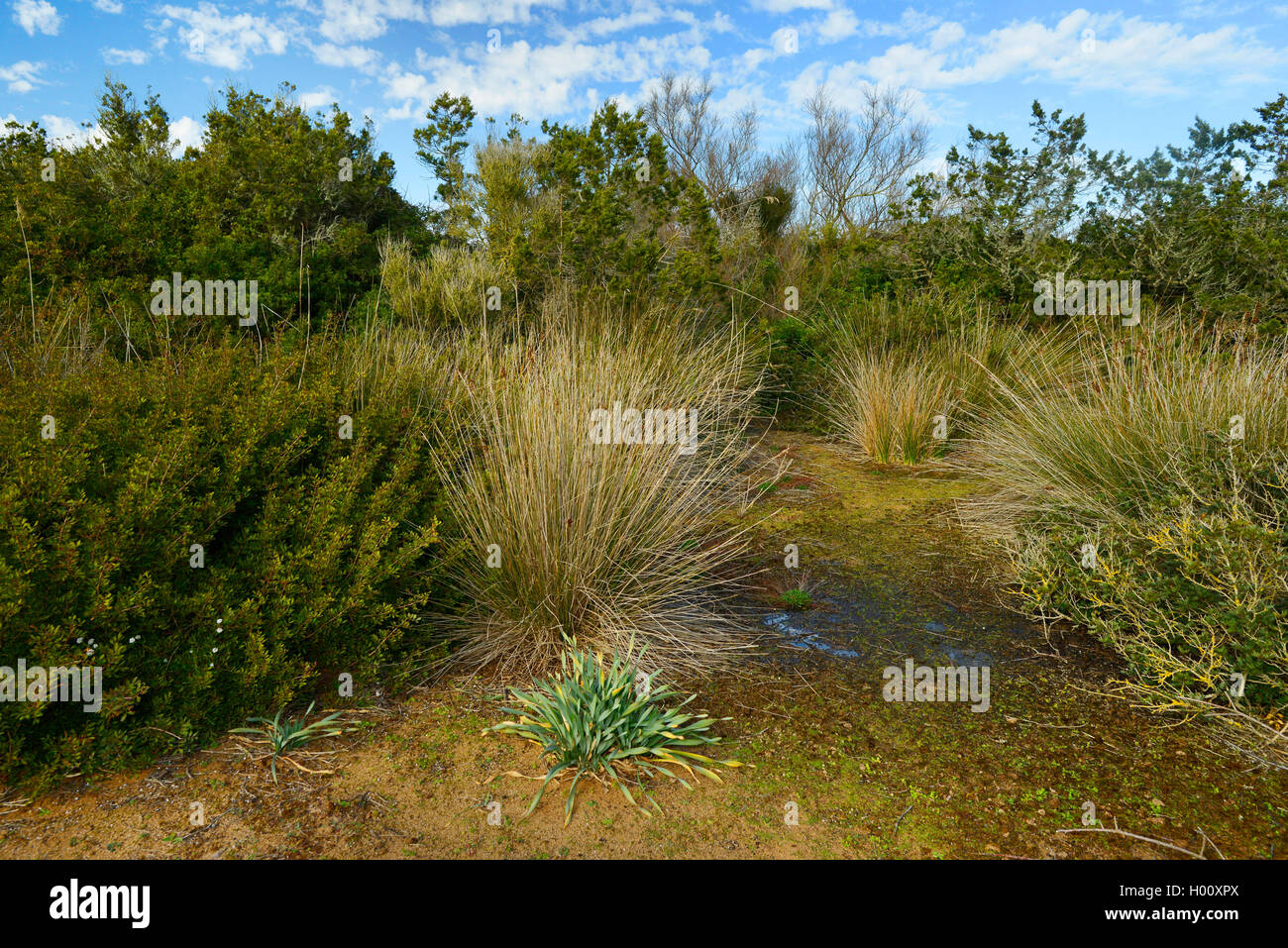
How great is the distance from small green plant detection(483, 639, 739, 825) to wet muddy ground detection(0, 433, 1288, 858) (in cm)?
7

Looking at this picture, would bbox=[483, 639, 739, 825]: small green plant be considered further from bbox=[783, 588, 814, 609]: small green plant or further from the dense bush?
bbox=[783, 588, 814, 609]: small green plant

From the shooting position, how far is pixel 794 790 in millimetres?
2400

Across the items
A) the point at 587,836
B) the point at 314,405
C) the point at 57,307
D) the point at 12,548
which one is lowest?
the point at 587,836

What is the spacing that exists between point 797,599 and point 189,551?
8.75 ft

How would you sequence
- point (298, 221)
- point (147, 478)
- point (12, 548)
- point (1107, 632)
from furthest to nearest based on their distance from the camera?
point (298, 221) → point (1107, 632) → point (147, 478) → point (12, 548)

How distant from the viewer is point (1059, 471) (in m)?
4.57

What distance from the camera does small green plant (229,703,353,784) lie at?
97.6 inches

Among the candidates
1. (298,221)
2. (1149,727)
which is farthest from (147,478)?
(298,221)

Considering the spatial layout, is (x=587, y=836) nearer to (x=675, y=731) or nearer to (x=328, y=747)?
(x=675, y=731)

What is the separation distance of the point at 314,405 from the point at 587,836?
216 centimetres

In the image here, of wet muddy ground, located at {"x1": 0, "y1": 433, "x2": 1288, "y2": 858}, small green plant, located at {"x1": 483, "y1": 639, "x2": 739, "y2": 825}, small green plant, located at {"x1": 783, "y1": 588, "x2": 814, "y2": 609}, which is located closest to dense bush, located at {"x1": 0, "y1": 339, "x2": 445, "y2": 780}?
wet muddy ground, located at {"x1": 0, "y1": 433, "x2": 1288, "y2": 858}

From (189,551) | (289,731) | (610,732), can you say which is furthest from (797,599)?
(189,551)

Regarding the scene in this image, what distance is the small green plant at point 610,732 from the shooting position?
2.43 metres

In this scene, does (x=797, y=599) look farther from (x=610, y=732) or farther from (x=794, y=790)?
(x=610, y=732)
